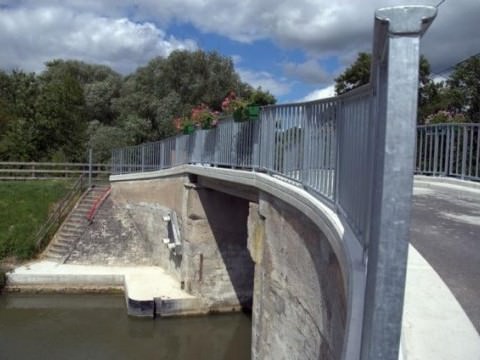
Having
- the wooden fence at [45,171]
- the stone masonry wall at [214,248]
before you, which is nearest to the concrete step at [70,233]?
the wooden fence at [45,171]

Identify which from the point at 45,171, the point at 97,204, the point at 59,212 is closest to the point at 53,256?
the point at 59,212

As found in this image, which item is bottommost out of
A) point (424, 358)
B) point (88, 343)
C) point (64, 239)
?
point (88, 343)

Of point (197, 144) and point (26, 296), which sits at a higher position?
point (197, 144)

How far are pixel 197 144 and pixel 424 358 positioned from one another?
39.1 ft

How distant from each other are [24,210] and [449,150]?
17.5 meters

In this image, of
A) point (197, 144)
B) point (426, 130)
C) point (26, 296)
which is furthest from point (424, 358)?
point (26, 296)

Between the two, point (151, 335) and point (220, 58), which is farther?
point (220, 58)

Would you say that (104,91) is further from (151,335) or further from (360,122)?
(360,122)

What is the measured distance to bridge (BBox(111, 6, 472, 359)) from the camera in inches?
64.2

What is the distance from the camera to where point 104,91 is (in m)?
38.3

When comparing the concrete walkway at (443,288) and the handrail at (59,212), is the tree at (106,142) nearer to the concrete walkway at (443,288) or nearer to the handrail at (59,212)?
the handrail at (59,212)

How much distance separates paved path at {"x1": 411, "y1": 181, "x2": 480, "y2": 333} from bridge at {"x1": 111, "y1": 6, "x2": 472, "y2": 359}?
2.14ft

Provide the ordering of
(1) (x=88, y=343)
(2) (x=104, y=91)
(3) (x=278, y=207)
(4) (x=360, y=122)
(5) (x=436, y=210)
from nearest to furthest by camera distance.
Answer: (4) (x=360, y=122), (5) (x=436, y=210), (3) (x=278, y=207), (1) (x=88, y=343), (2) (x=104, y=91)

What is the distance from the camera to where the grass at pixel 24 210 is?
62.6ft
